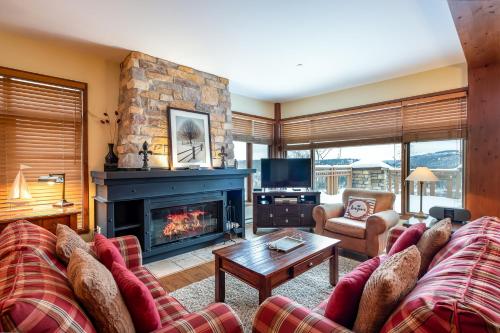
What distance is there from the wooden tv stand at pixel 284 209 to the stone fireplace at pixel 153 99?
48.6 inches

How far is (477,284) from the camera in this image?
0.86 meters

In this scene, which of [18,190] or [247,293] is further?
[18,190]

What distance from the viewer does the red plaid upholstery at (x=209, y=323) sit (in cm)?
105

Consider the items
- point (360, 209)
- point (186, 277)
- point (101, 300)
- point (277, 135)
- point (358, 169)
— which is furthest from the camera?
point (277, 135)

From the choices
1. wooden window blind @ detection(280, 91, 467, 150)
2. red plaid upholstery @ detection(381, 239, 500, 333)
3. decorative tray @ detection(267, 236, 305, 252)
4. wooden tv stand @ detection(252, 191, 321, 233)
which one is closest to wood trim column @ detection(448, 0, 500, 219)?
wooden window blind @ detection(280, 91, 467, 150)

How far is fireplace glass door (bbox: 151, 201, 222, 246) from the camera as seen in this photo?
3.37m

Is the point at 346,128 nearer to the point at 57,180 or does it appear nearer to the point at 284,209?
the point at 284,209

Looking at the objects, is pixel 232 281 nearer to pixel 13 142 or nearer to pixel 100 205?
pixel 100 205

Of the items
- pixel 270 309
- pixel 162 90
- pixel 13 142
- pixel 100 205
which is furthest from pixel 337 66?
pixel 13 142

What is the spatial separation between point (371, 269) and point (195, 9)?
2.41m

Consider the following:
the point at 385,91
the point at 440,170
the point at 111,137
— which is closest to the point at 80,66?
the point at 111,137

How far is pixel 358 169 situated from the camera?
4598 mm

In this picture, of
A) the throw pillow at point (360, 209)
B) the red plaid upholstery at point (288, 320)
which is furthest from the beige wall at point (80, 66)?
the throw pillow at point (360, 209)

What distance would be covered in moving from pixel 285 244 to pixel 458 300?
5.59ft
